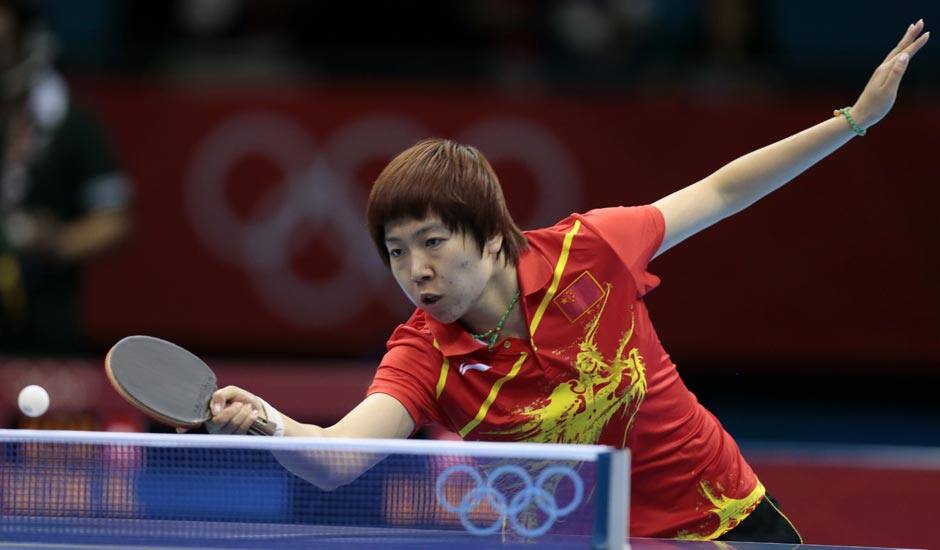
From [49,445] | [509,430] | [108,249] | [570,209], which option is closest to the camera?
[49,445]

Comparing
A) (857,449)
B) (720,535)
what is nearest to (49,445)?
(720,535)

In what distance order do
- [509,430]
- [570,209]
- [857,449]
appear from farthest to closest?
[570,209] < [857,449] < [509,430]

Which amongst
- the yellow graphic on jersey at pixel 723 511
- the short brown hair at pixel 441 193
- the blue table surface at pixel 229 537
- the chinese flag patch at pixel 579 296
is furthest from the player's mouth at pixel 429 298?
the yellow graphic on jersey at pixel 723 511

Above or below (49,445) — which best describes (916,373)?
above

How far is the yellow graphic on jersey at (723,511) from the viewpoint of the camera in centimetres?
326

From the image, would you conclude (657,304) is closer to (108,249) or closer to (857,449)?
(857,449)

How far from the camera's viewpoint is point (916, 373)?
9070 mm

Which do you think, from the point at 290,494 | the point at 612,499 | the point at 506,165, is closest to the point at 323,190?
the point at 506,165

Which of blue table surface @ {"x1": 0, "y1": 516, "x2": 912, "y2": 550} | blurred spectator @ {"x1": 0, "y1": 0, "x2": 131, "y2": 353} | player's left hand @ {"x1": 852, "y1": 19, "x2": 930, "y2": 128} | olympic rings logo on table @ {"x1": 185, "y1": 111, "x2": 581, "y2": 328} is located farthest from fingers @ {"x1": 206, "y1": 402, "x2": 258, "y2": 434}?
olympic rings logo on table @ {"x1": 185, "y1": 111, "x2": 581, "y2": 328}

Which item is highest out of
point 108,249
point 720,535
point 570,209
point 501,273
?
point 570,209

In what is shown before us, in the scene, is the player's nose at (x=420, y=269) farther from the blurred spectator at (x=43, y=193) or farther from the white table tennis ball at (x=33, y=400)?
the blurred spectator at (x=43, y=193)

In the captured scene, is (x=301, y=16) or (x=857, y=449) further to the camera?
(x=301, y=16)

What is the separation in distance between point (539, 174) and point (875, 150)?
197 cm

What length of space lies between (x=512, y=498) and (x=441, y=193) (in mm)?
623
